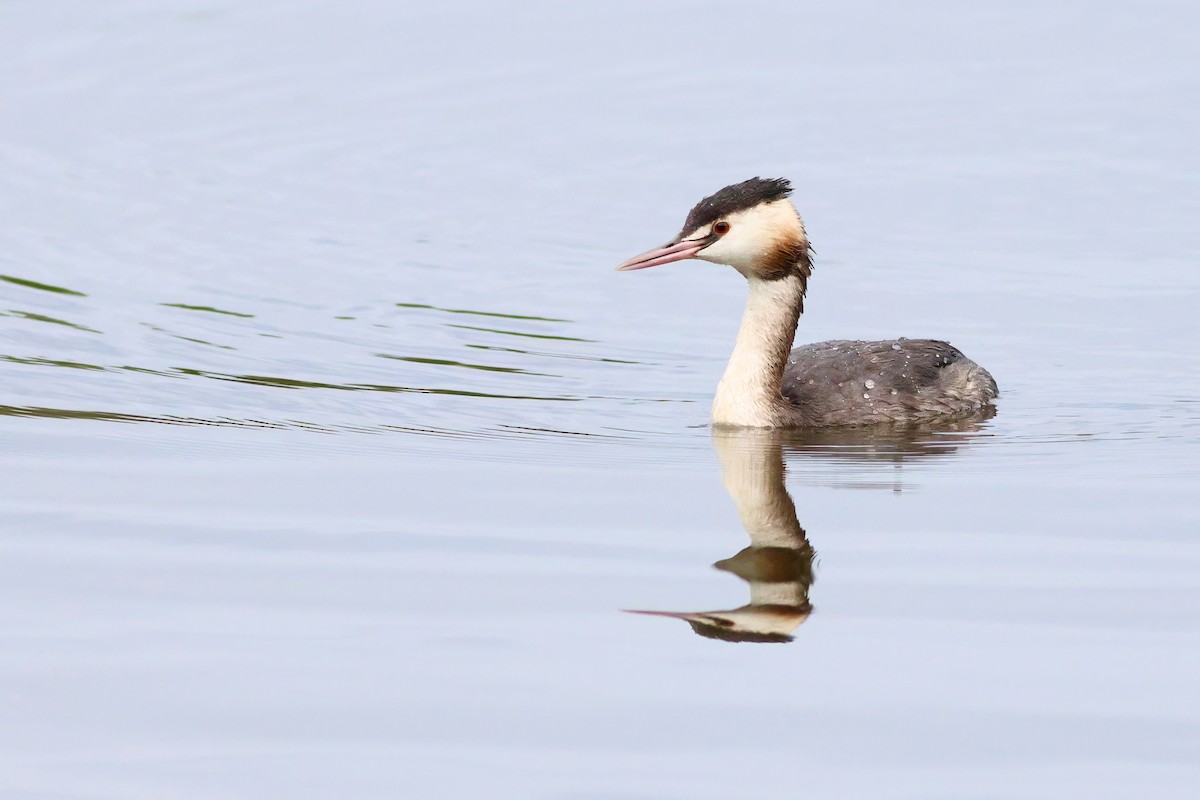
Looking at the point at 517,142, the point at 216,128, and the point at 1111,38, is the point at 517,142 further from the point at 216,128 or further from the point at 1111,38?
the point at 1111,38

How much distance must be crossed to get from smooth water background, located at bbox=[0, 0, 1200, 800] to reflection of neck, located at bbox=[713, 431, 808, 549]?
109 mm

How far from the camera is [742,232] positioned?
10711 millimetres

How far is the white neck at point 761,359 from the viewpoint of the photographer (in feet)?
34.9

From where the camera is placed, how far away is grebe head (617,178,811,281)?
1064cm

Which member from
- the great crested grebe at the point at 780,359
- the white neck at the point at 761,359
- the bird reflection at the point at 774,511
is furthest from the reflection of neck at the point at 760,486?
the great crested grebe at the point at 780,359

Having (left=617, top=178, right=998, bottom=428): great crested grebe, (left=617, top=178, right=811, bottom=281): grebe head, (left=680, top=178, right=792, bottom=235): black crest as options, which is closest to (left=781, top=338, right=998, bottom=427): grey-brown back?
(left=617, top=178, right=998, bottom=428): great crested grebe

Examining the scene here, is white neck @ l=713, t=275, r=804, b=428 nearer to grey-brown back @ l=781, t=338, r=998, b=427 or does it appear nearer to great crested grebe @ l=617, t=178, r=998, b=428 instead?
great crested grebe @ l=617, t=178, r=998, b=428

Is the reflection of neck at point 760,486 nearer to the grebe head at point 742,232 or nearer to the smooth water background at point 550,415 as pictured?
the smooth water background at point 550,415

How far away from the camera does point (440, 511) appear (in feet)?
25.4

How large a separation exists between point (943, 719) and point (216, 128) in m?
16.3

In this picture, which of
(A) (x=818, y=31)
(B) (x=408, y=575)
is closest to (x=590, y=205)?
(A) (x=818, y=31)

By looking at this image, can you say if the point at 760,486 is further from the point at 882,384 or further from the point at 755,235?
the point at 882,384

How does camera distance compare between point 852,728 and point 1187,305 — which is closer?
point 852,728

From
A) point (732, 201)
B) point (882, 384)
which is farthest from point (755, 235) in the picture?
point (882, 384)
